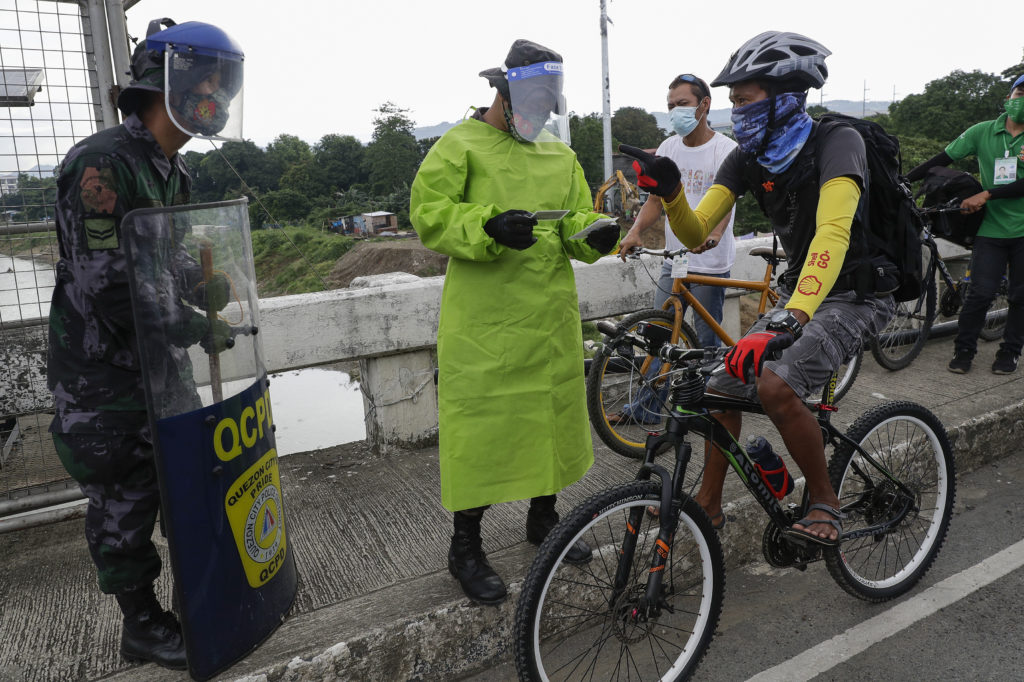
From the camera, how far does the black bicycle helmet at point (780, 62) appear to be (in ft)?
9.10

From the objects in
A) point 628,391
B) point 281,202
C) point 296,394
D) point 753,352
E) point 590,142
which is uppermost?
point 590,142

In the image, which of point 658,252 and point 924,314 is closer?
point 658,252

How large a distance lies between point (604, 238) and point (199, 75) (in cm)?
146

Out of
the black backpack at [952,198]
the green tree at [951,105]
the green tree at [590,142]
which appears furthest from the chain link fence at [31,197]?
the green tree at [951,105]

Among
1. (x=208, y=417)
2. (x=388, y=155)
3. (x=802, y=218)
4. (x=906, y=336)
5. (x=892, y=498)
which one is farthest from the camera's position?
(x=388, y=155)

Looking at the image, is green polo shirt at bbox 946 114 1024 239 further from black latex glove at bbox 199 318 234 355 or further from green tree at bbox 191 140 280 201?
black latex glove at bbox 199 318 234 355

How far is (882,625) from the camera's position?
3.11 meters

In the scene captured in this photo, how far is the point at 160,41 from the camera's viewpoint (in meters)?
2.29

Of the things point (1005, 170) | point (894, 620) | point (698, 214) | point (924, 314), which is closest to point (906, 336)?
point (924, 314)

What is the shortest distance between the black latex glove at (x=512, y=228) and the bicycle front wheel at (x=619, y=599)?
90 cm

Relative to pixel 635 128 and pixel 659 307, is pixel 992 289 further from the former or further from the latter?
pixel 635 128

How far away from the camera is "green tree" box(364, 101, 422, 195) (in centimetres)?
3769

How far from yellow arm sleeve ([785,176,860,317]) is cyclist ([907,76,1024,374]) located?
11.6ft

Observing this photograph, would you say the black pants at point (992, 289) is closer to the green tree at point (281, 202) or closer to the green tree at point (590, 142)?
the green tree at point (281, 202)
